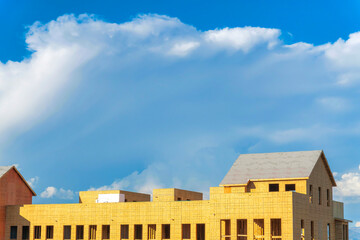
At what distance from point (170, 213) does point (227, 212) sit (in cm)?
804

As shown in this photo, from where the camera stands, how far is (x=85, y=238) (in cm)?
7881

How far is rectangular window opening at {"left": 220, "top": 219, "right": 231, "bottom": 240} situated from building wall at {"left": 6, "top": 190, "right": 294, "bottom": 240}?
29.0 inches

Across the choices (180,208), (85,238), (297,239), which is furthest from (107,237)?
(297,239)

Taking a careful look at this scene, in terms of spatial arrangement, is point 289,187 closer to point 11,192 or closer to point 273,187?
point 273,187

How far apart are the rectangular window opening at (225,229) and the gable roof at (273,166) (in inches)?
205

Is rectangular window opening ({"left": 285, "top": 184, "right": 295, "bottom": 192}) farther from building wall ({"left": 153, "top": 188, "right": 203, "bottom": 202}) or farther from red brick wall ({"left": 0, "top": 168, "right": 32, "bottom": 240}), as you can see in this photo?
red brick wall ({"left": 0, "top": 168, "right": 32, "bottom": 240})

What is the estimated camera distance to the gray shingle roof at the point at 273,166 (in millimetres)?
74250

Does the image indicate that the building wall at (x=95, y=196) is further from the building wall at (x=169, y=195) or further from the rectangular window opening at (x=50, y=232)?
the rectangular window opening at (x=50, y=232)

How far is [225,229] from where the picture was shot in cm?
7250

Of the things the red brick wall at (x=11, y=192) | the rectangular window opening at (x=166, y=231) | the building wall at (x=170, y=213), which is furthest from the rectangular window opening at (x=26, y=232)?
the rectangular window opening at (x=166, y=231)

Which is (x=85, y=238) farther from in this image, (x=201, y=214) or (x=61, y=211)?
(x=201, y=214)

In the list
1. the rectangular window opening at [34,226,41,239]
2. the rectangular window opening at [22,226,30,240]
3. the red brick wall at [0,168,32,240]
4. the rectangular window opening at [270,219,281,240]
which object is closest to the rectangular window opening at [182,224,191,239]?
the rectangular window opening at [270,219,281,240]

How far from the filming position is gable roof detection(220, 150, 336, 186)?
244 feet

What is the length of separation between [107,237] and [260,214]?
22158 mm
